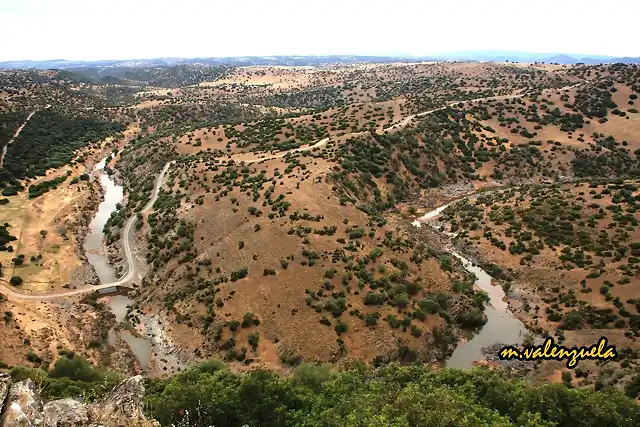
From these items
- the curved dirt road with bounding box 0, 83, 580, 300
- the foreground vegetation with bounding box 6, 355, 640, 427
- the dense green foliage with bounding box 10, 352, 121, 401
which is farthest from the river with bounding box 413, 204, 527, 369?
the curved dirt road with bounding box 0, 83, 580, 300

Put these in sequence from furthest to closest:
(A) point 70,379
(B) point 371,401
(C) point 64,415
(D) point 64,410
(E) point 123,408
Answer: (A) point 70,379
(B) point 371,401
(E) point 123,408
(D) point 64,410
(C) point 64,415

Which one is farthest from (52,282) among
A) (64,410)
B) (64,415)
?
(64,415)

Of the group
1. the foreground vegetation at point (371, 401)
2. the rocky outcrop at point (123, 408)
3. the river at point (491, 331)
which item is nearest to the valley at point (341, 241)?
the river at point (491, 331)

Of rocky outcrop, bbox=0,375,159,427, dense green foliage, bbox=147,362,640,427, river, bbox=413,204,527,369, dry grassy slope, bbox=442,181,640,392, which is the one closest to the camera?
rocky outcrop, bbox=0,375,159,427

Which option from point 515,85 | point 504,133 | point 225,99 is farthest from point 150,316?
point 225,99

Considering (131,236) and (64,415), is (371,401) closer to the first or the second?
(64,415)

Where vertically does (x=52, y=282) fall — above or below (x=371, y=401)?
below

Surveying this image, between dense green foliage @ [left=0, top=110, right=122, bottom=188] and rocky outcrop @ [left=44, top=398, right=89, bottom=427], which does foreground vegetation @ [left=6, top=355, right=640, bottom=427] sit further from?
dense green foliage @ [left=0, top=110, right=122, bottom=188]
